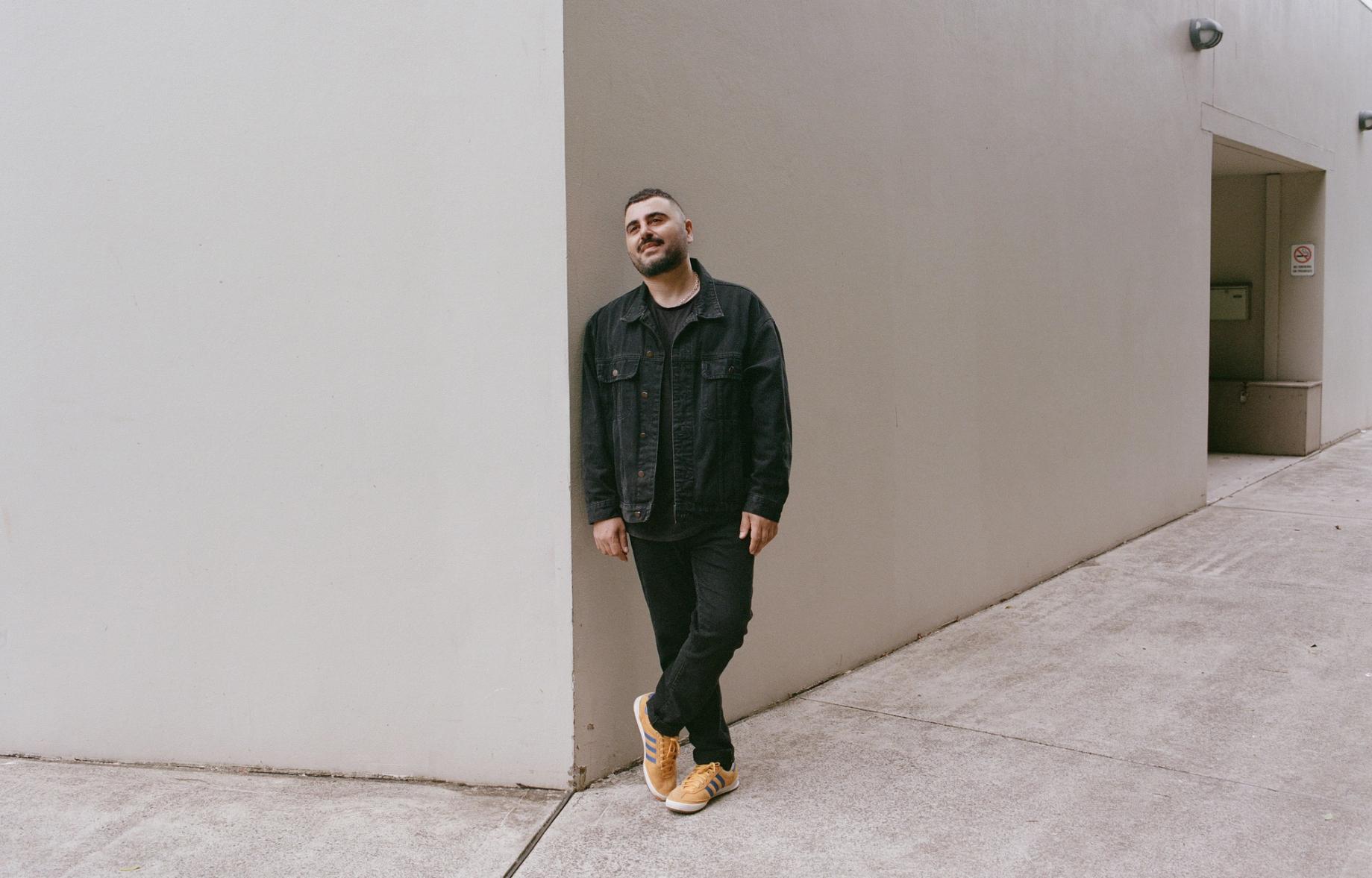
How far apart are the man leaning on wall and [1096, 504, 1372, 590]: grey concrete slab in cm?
460

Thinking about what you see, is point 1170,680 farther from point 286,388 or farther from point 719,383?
point 286,388

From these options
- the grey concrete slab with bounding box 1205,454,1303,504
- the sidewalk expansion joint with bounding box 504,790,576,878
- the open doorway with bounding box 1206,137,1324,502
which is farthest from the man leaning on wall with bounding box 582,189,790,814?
the open doorway with bounding box 1206,137,1324,502

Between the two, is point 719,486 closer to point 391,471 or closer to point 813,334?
point 391,471

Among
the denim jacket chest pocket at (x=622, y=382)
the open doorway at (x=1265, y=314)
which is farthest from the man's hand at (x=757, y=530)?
the open doorway at (x=1265, y=314)

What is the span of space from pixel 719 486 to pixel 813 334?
1492 millimetres

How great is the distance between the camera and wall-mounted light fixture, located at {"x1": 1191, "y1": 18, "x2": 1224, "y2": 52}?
883 centimetres

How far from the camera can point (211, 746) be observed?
440 cm

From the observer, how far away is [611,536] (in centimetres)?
376

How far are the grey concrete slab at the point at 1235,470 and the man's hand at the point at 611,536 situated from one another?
7312 mm

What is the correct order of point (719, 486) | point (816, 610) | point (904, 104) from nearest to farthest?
1. point (719, 486)
2. point (816, 610)
3. point (904, 104)

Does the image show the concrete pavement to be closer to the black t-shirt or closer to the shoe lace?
the shoe lace

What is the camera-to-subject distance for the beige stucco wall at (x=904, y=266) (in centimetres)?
409

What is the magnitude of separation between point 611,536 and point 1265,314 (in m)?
11.0

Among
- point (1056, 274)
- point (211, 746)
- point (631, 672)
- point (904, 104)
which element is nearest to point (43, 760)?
point (211, 746)
